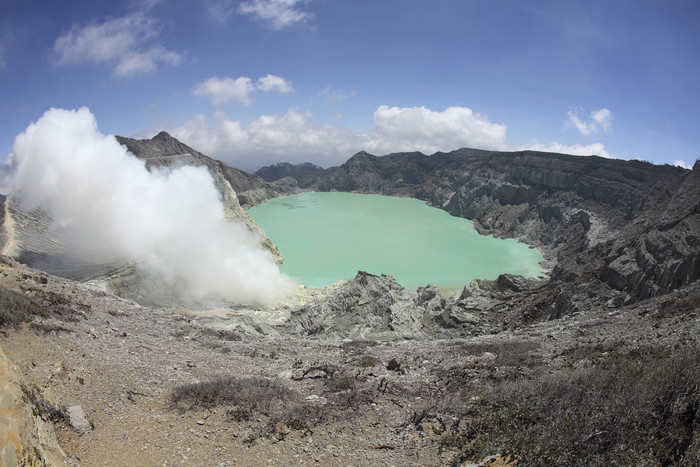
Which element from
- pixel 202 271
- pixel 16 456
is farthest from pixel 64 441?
pixel 202 271

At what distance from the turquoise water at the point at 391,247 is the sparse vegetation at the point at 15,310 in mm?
27008

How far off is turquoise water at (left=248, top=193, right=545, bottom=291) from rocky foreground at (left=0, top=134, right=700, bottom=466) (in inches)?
692

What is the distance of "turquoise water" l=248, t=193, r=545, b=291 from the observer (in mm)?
41344

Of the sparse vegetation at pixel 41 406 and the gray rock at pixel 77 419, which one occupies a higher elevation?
the sparse vegetation at pixel 41 406

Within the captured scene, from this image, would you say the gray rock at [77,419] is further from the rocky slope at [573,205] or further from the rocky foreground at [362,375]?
the rocky slope at [573,205]

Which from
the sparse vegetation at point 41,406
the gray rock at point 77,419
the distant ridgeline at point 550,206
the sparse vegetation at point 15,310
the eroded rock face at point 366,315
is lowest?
the eroded rock face at point 366,315

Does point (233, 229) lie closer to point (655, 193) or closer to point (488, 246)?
point (488, 246)

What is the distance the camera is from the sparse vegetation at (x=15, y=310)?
7.91 meters

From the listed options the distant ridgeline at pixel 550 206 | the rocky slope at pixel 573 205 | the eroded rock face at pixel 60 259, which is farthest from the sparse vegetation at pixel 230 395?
the rocky slope at pixel 573 205

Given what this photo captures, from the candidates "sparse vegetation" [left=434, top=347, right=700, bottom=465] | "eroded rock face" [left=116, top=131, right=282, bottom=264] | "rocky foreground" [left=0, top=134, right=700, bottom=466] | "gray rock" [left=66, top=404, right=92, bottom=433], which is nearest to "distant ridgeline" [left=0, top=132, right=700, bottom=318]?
"rocky foreground" [left=0, top=134, right=700, bottom=466]

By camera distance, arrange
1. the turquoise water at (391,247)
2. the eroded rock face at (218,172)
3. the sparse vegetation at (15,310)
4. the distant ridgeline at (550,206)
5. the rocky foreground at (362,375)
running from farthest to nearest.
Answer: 1. the turquoise water at (391,247)
2. the eroded rock face at (218,172)
3. the distant ridgeline at (550,206)
4. the sparse vegetation at (15,310)
5. the rocky foreground at (362,375)

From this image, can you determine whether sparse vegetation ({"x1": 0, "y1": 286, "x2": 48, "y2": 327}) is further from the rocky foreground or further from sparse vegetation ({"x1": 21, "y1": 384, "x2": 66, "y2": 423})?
sparse vegetation ({"x1": 21, "y1": 384, "x2": 66, "y2": 423})

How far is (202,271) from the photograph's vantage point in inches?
996

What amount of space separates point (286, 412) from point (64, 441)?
3.29m
